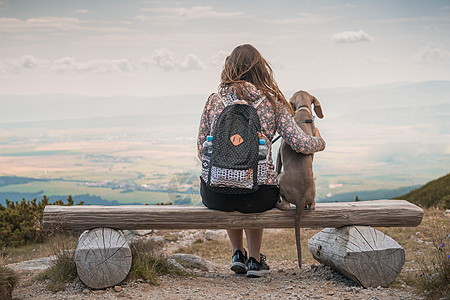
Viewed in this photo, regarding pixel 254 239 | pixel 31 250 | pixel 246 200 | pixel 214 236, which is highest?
pixel 246 200

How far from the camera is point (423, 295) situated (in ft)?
15.7

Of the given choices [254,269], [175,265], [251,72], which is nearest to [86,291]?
[175,265]

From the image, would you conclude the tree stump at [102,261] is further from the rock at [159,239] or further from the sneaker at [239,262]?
the rock at [159,239]

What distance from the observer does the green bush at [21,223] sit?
9.99m

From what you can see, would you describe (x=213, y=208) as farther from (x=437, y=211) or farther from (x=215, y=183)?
(x=437, y=211)

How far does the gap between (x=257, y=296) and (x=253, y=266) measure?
0.67 meters

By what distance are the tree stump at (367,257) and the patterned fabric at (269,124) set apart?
3.57ft

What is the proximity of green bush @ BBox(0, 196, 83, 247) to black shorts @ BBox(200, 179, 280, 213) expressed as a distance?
19.3 ft

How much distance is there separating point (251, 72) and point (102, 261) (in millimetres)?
2562

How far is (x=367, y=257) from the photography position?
5.16m

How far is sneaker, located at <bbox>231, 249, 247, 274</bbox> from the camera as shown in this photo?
5.72 metres

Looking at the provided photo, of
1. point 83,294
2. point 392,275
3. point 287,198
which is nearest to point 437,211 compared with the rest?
point 392,275

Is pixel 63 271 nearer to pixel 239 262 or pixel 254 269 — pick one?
pixel 239 262

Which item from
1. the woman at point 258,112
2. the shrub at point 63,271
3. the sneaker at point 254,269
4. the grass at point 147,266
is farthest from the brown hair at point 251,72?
the shrub at point 63,271
